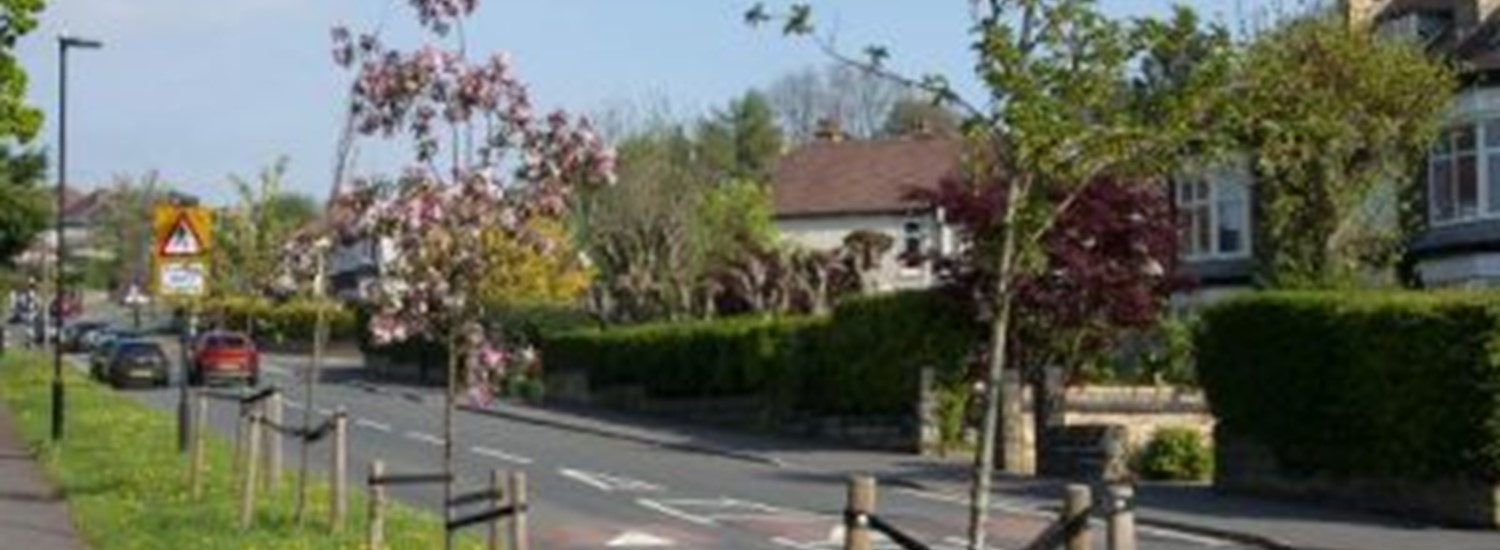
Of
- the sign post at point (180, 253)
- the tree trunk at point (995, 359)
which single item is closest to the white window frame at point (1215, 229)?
the sign post at point (180, 253)

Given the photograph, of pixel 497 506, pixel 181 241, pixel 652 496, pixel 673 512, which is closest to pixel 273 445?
pixel 181 241

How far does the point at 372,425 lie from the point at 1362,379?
78.8 ft

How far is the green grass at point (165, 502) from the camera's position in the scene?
57.2 ft

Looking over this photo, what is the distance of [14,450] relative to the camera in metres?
31.6

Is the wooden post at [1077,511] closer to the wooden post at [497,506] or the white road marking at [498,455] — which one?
the wooden post at [497,506]

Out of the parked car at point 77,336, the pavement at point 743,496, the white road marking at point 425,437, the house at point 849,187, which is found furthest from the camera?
the parked car at point 77,336

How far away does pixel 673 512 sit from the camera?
25.2 meters

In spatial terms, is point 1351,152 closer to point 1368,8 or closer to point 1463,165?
point 1463,165

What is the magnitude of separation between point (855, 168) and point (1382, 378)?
61.7 meters

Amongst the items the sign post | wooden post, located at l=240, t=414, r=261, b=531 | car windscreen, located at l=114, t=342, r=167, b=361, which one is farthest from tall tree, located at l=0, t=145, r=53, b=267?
wooden post, located at l=240, t=414, r=261, b=531

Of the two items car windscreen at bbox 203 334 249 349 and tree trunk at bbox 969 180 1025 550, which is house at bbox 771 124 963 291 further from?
Result: tree trunk at bbox 969 180 1025 550

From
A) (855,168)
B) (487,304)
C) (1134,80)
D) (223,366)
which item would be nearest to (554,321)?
(223,366)

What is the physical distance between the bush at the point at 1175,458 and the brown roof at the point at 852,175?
49.7m

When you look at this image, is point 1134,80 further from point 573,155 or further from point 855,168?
point 855,168
